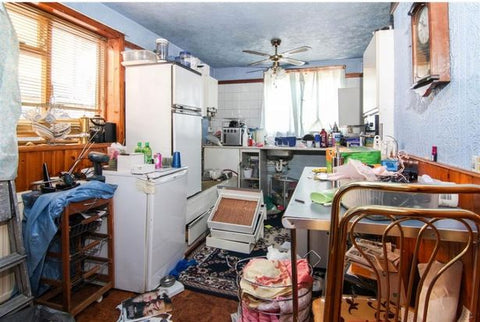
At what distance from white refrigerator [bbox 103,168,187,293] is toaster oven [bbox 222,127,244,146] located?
2.11 meters

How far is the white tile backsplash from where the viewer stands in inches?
189

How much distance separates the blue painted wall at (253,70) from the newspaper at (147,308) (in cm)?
393

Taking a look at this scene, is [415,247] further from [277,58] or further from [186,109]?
[277,58]

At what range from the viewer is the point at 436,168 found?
120 centimetres

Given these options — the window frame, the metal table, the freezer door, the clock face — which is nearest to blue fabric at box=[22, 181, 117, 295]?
the freezer door

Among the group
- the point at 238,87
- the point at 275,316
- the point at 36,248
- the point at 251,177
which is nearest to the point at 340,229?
the point at 275,316

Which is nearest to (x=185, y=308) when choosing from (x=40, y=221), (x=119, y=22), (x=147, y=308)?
(x=147, y=308)

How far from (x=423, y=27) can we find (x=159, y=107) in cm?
211

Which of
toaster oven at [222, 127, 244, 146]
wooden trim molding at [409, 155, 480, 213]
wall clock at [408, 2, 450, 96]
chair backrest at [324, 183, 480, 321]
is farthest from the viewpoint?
toaster oven at [222, 127, 244, 146]

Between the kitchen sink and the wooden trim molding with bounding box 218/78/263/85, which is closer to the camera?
the kitchen sink

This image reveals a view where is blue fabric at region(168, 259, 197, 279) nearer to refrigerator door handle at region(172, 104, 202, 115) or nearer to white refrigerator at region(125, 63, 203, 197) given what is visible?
white refrigerator at region(125, 63, 203, 197)

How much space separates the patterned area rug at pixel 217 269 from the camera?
2029 millimetres

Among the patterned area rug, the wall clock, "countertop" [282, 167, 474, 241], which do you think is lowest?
the patterned area rug

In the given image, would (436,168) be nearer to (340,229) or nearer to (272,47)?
(340,229)
